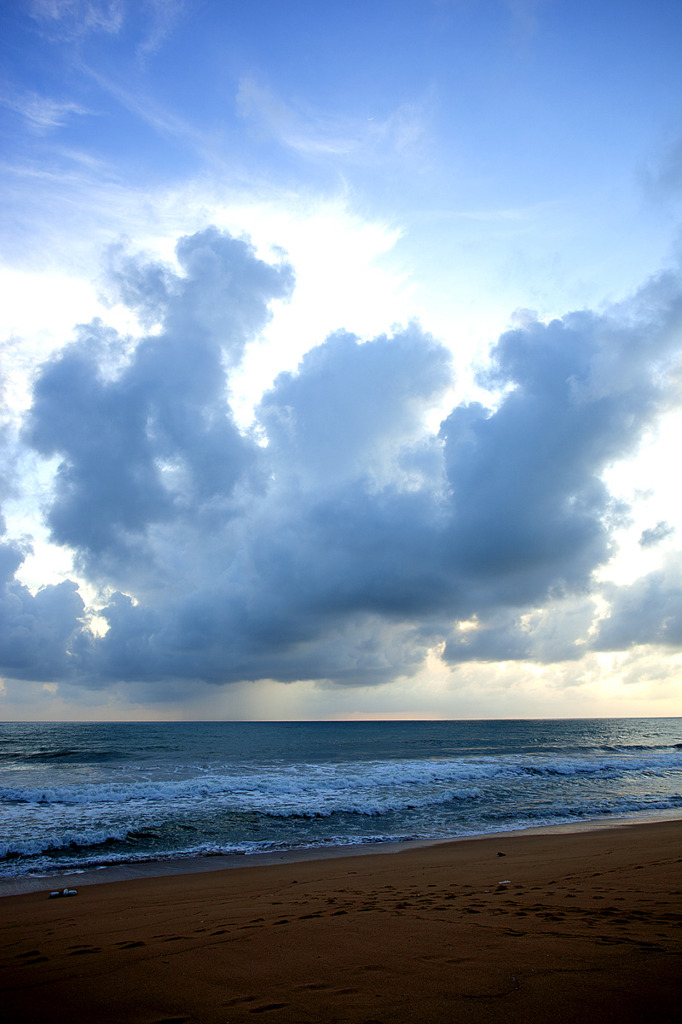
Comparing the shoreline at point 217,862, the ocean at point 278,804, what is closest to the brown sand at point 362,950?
the shoreline at point 217,862

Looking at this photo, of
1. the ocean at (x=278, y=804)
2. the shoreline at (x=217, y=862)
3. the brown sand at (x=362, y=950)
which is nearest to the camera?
the brown sand at (x=362, y=950)

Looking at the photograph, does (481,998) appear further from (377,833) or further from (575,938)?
(377,833)

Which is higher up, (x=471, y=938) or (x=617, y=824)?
(x=471, y=938)

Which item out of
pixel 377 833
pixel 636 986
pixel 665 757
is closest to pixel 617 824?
pixel 377 833

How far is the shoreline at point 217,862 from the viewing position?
39.5ft

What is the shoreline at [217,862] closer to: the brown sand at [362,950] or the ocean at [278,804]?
the ocean at [278,804]

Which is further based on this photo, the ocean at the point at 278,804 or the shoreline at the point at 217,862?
the ocean at the point at 278,804

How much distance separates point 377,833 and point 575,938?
540 inches

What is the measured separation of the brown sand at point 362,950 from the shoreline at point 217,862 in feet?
5.32

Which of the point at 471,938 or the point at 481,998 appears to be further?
the point at 471,938

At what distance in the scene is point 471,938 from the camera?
5867 mm

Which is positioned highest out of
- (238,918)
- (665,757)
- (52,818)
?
(238,918)

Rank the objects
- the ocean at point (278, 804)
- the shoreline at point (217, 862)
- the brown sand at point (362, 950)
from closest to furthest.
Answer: the brown sand at point (362, 950) → the shoreline at point (217, 862) → the ocean at point (278, 804)

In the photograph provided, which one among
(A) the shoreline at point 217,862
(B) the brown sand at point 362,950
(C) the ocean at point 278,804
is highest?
(B) the brown sand at point 362,950
